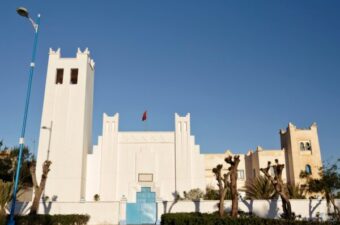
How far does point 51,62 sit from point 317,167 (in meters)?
29.7

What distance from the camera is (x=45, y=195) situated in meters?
33.3

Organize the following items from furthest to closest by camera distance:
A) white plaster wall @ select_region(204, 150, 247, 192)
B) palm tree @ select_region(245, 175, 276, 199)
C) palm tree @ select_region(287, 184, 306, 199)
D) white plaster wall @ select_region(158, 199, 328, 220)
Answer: white plaster wall @ select_region(204, 150, 247, 192), palm tree @ select_region(245, 175, 276, 199), palm tree @ select_region(287, 184, 306, 199), white plaster wall @ select_region(158, 199, 328, 220)

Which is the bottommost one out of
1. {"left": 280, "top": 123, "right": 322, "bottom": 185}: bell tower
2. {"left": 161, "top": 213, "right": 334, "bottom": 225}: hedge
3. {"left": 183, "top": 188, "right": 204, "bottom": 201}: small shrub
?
{"left": 161, "top": 213, "right": 334, "bottom": 225}: hedge

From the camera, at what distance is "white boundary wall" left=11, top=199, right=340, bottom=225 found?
1074 inches

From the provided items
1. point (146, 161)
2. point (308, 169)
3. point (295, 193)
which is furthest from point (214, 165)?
point (295, 193)

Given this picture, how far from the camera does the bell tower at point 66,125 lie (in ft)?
111

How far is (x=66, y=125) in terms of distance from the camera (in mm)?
35594

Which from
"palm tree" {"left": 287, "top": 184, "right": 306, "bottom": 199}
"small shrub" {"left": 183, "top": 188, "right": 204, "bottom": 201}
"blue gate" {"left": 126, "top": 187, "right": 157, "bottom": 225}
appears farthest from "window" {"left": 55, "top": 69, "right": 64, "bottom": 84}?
"palm tree" {"left": 287, "top": 184, "right": 306, "bottom": 199}

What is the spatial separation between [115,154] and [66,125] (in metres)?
5.79

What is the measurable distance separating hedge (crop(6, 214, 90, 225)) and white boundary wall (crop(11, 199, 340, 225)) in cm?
196

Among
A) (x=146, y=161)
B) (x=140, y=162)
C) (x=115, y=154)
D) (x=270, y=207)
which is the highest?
(x=115, y=154)

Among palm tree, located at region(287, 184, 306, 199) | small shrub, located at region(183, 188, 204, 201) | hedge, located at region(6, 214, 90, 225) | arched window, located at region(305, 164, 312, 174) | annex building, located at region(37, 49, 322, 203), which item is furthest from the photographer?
arched window, located at region(305, 164, 312, 174)

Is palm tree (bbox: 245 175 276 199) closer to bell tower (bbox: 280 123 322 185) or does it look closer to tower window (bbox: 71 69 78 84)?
bell tower (bbox: 280 123 322 185)

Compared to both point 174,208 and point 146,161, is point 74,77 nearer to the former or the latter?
point 146,161
